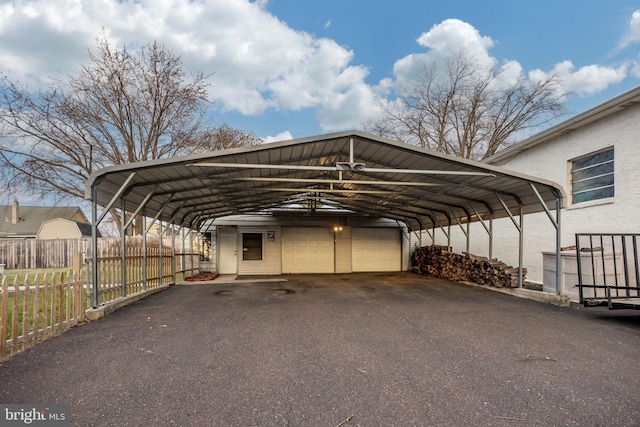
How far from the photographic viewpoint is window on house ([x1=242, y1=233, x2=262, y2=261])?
13133mm

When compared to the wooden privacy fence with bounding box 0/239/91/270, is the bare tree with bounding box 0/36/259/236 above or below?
above

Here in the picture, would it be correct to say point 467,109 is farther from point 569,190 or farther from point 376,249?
point 569,190

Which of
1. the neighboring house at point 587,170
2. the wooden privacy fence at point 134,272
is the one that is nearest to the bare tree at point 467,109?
the neighboring house at point 587,170

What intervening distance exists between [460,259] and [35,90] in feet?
61.6

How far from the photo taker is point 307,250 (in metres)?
13.5

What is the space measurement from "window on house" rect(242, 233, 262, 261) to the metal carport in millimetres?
1970

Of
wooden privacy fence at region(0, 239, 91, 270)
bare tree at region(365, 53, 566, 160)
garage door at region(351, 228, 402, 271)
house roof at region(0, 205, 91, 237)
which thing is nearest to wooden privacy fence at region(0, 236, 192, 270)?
wooden privacy fence at region(0, 239, 91, 270)

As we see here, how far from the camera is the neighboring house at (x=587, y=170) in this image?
654cm

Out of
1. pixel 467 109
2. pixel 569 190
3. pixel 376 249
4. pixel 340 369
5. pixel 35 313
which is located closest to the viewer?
pixel 340 369

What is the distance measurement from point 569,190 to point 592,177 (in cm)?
70

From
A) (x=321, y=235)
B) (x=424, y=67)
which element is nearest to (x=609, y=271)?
(x=321, y=235)

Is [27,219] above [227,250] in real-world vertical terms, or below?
above

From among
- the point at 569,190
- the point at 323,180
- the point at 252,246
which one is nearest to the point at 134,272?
the point at 323,180

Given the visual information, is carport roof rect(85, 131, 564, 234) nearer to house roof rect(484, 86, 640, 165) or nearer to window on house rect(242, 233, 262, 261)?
window on house rect(242, 233, 262, 261)
